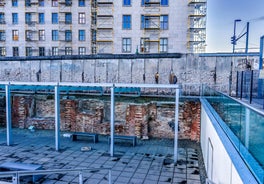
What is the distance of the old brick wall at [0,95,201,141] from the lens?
11320 millimetres

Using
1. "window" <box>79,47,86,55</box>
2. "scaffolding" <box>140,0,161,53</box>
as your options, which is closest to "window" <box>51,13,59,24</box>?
"window" <box>79,47,86,55</box>

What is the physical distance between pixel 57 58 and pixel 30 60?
2169mm

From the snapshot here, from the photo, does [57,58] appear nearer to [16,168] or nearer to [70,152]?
[70,152]

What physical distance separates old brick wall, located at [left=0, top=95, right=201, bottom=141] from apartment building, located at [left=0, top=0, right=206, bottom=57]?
17645 mm

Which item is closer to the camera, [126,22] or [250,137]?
[250,137]

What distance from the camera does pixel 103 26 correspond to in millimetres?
29641

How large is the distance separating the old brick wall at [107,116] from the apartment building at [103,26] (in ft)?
57.9

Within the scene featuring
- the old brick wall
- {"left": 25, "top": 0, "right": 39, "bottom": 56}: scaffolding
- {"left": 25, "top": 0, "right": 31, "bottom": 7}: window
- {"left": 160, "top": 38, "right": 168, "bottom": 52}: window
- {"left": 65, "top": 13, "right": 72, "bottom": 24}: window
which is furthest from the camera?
{"left": 25, "top": 0, "right": 31, "bottom": 7}: window

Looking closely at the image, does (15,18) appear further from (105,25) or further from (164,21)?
(164,21)

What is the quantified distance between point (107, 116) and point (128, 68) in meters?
4.17

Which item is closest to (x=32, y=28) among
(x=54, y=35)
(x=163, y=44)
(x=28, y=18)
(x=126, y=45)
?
(x=28, y=18)

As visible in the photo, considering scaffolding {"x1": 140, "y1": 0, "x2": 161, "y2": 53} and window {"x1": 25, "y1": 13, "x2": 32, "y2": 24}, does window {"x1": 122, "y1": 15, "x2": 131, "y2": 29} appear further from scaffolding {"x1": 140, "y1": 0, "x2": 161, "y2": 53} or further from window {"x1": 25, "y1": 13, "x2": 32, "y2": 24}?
window {"x1": 25, "y1": 13, "x2": 32, "y2": 24}

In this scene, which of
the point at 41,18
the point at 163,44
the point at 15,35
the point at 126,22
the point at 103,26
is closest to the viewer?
the point at 163,44

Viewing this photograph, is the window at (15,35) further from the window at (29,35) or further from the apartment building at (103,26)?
the window at (29,35)
